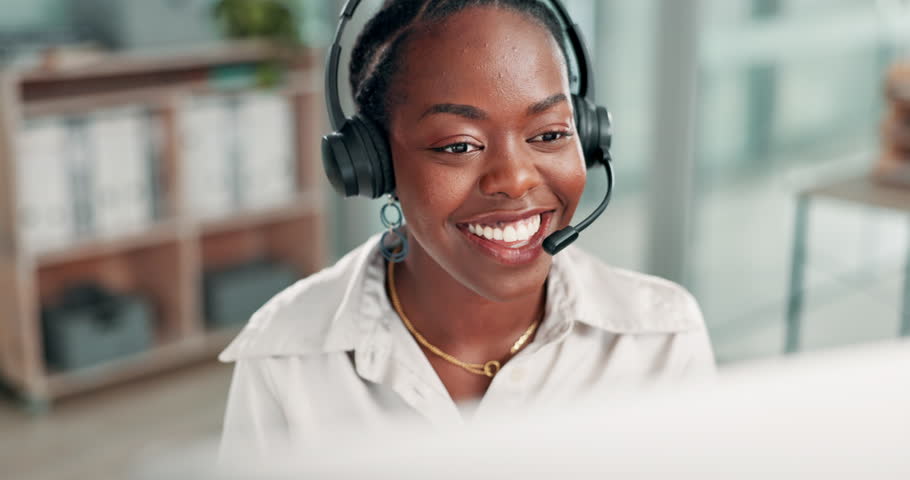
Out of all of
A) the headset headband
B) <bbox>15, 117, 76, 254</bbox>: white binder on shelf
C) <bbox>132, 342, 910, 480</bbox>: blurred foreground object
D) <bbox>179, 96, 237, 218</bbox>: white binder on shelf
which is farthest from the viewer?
<bbox>179, 96, 237, 218</bbox>: white binder on shelf

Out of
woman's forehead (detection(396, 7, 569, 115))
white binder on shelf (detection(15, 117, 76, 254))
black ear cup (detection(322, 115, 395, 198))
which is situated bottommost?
white binder on shelf (detection(15, 117, 76, 254))

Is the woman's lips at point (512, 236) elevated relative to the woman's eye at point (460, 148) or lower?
lower

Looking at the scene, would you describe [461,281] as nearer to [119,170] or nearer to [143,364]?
[119,170]

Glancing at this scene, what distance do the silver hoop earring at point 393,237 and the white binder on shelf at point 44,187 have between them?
1.91m

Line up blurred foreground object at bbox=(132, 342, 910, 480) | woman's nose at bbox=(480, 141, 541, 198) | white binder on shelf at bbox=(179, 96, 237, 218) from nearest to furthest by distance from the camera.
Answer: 1. blurred foreground object at bbox=(132, 342, 910, 480)
2. woman's nose at bbox=(480, 141, 541, 198)
3. white binder on shelf at bbox=(179, 96, 237, 218)

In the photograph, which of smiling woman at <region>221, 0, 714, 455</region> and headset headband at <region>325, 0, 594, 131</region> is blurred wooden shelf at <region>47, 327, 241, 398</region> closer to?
smiling woman at <region>221, 0, 714, 455</region>

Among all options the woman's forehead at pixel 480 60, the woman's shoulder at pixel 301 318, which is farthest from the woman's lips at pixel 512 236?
the woman's shoulder at pixel 301 318

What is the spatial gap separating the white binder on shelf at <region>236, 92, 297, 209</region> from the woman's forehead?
233 centimetres

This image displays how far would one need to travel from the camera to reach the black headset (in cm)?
98

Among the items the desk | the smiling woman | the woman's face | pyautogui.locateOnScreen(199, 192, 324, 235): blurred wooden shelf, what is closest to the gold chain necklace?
the smiling woman

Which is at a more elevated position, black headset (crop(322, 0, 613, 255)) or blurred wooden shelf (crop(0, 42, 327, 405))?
black headset (crop(322, 0, 613, 255))

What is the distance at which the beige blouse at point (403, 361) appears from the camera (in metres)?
1.02

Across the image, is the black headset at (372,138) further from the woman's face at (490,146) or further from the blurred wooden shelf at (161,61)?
the blurred wooden shelf at (161,61)

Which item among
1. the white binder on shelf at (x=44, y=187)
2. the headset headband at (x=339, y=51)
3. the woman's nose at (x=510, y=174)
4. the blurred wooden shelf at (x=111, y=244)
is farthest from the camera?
Result: the blurred wooden shelf at (x=111, y=244)
